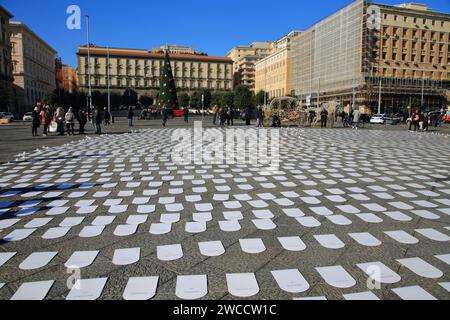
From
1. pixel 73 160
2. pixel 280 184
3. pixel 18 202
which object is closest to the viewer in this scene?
pixel 18 202

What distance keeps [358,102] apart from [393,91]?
7112mm

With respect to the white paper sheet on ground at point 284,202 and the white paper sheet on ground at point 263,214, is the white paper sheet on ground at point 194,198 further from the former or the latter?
the white paper sheet on ground at point 284,202

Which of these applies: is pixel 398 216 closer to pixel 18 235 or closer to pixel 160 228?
pixel 160 228

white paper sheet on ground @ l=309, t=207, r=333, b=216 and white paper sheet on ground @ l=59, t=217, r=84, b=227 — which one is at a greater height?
white paper sheet on ground @ l=309, t=207, r=333, b=216

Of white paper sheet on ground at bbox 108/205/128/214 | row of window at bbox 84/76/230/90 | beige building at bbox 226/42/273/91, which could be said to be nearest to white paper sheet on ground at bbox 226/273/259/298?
white paper sheet on ground at bbox 108/205/128/214

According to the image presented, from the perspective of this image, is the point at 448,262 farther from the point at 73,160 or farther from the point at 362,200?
the point at 73,160

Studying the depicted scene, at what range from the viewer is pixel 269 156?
10297 millimetres

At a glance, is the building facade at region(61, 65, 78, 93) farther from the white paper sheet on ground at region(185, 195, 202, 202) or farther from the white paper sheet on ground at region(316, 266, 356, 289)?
the white paper sheet on ground at region(316, 266, 356, 289)

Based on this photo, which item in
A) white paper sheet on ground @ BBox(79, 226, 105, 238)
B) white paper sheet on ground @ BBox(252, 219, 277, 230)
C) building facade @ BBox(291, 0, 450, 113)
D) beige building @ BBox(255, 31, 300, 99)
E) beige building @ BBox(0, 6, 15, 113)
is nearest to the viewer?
white paper sheet on ground @ BBox(79, 226, 105, 238)

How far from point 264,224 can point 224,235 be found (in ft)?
2.04

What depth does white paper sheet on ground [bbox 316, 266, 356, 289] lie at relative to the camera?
2.79 metres

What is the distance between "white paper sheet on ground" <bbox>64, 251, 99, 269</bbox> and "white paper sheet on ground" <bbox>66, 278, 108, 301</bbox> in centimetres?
32
